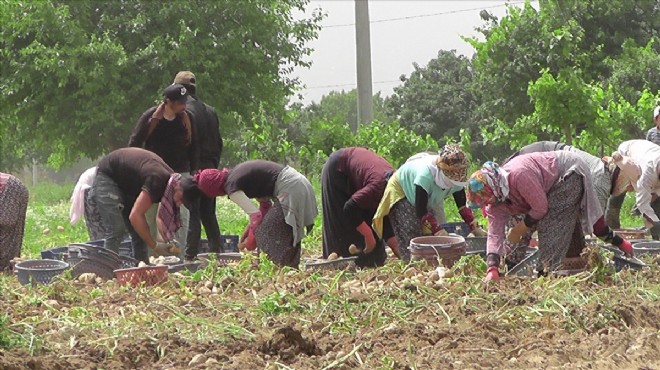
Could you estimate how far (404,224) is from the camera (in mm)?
9031

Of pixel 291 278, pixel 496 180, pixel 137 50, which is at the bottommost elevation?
pixel 291 278

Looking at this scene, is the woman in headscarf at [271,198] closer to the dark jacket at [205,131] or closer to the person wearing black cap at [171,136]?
the person wearing black cap at [171,136]

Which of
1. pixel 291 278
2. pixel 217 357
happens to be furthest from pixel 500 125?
pixel 217 357

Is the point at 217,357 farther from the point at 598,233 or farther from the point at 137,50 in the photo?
the point at 137,50

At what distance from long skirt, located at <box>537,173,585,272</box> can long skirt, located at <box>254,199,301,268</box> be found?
208cm

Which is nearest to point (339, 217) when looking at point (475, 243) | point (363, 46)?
point (475, 243)

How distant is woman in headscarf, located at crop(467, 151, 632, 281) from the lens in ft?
25.1

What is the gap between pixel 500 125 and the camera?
19.9 metres

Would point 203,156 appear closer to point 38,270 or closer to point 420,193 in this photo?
point 38,270

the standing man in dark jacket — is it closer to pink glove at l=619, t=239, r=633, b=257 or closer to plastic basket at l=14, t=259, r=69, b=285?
plastic basket at l=14, t=259, r=69, b=285

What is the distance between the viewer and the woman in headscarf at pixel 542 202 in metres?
7.65

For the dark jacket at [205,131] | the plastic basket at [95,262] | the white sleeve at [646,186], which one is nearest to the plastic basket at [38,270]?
the plastic basket at [95,262]

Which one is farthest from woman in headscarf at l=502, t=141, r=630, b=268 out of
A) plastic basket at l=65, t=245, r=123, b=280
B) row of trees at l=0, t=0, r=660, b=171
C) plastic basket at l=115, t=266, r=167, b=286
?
row of trees at l=0, t=0, r=660, b=171

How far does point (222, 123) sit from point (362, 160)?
65.4 feet
